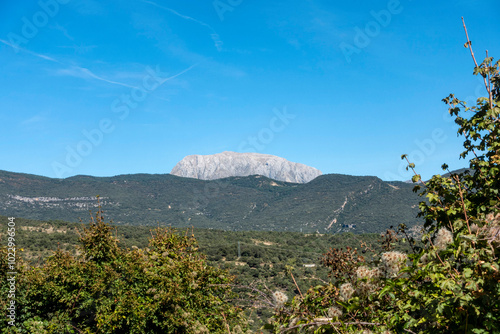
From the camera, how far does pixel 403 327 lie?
2.28 metres

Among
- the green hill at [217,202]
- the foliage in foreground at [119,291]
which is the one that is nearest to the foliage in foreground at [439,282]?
the foliage in foreground at [119,291]

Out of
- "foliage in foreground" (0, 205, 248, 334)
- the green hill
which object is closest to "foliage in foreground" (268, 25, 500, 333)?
"foliage in foreground" (0, 205, 248, 334)

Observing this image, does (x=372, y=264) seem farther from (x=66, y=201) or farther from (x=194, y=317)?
(x=66, y=201)

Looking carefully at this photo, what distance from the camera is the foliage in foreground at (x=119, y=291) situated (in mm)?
8891

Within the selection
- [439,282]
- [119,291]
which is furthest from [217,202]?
[439,282]

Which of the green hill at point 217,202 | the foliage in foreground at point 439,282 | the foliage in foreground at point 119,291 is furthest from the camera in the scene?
the green hill at point 217,202

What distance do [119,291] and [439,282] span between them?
999cm

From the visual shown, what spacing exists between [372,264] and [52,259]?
35.4ft

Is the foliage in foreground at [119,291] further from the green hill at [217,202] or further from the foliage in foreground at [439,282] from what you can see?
the green hill at [217,202]

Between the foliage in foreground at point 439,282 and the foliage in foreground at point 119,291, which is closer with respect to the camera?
the foliage in foreground at point 439,282

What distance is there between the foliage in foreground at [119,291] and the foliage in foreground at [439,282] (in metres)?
5.56

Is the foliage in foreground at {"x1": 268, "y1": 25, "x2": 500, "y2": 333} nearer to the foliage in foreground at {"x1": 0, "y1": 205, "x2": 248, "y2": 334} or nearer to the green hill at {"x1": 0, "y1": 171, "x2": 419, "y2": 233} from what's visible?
the foliage in foreground at {"x1": 0, "y1": 205, "x2": 248, "y2": 334}

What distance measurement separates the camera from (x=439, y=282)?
2.06 m

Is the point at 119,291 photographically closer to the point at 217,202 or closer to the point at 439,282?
the point at 439,282
